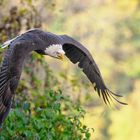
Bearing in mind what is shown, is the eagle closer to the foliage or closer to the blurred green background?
the foliage

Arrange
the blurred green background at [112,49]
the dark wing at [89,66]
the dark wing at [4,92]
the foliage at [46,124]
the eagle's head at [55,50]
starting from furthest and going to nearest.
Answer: the blurred green background at [112,49] → the dark wing at [89,66] → the eagle's head at [55,50] → the foliage at [46,124] → the dark wing at [4,92]

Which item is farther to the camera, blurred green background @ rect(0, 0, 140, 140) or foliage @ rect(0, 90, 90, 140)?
blurred green background @ rect(0, 0, 140, 140)

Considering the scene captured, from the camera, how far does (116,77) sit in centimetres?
3131

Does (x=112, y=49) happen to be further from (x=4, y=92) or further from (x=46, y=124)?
(x=4, y=92)

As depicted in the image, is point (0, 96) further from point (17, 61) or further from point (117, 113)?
point (117, 113)

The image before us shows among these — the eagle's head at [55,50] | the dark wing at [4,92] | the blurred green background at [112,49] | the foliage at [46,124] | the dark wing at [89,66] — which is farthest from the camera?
the blurred green background at [112,49]

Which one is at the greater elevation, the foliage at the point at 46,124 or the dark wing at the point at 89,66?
the dark wing at the point at 89,66

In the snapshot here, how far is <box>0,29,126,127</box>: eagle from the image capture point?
20.5ft

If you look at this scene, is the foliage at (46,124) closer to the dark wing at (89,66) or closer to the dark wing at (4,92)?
the dark wing at (4,92)

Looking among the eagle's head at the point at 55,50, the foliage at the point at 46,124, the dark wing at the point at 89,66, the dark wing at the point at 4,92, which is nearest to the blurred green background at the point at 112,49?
the dark wing at the point at 89,66

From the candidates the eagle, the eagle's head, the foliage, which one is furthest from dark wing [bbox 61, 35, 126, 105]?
the foliage

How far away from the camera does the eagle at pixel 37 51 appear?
247 inches

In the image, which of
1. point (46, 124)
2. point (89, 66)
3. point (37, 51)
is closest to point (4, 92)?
point (46, 124)

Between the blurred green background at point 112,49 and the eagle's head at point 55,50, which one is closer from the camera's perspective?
the eagle's head at point 55,50
